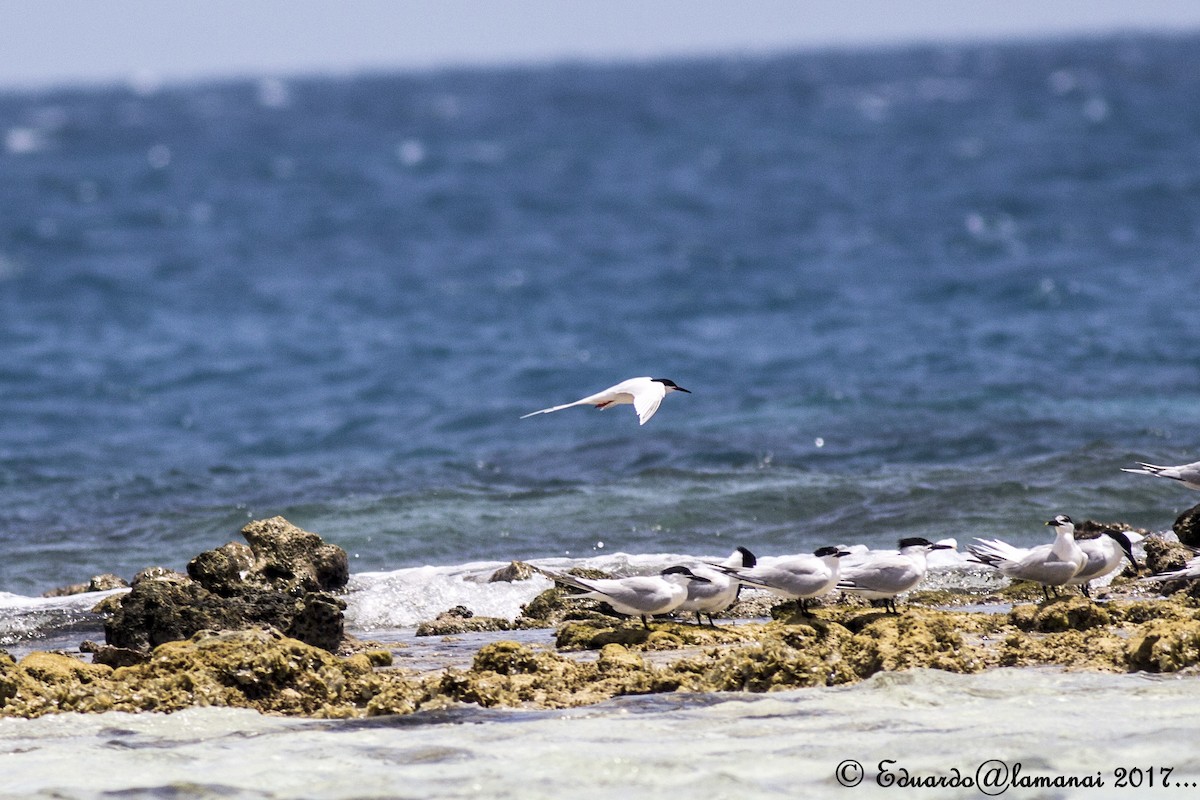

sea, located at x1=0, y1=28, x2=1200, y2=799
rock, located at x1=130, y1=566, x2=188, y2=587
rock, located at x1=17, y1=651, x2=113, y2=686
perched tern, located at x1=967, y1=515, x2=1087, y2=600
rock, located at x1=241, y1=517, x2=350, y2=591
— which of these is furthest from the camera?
rock, located at x1=241, y1=517, x2=350, y2=591

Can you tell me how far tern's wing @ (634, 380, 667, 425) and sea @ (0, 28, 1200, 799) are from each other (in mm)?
1614

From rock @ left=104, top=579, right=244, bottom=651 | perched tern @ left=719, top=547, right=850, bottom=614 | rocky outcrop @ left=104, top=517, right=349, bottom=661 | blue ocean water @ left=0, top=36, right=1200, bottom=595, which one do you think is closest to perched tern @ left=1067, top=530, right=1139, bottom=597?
perched tern @ left=719, top=547, right=850, bottom=614

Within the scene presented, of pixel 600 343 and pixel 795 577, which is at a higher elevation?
pixel 600 343

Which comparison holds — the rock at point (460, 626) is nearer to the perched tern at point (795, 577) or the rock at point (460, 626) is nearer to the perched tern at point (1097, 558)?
the perched tern at point (795, 577)

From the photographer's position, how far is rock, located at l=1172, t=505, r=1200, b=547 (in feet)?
30.9

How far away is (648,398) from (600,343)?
13595 mm

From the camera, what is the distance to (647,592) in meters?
8.24

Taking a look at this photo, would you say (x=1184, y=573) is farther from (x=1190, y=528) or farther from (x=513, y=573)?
(x=513, y=573)

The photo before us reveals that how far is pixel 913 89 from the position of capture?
82.5 m

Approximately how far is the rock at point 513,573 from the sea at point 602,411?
0.22 meters

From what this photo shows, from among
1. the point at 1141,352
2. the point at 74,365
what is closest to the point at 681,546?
the point at 1141,352

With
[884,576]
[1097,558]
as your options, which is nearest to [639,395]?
[884,576]

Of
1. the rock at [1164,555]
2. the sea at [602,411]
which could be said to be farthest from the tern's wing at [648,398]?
the rock at [1164,555]

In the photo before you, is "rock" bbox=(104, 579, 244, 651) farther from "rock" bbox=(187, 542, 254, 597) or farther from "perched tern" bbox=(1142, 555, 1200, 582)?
"perched tern" bbox=(1142, 555, 1200, 582)
